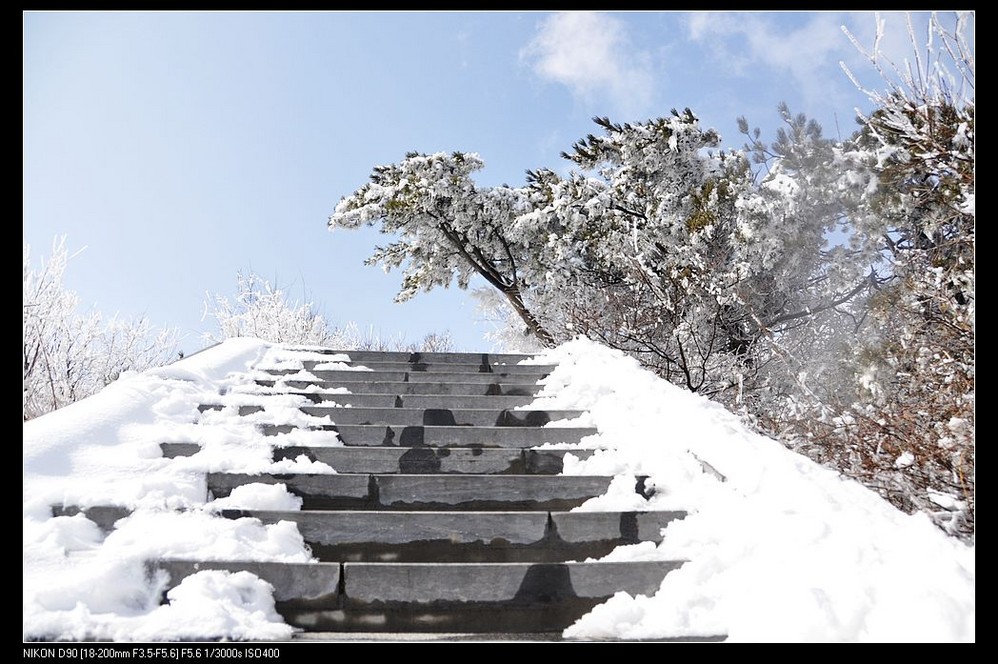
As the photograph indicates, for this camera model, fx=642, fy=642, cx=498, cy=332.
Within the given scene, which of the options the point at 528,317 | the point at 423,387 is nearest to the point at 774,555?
the point at 423,387

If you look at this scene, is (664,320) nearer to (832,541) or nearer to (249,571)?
(832,541)

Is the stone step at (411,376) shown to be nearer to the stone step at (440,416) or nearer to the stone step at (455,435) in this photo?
the stone step at (440,416)

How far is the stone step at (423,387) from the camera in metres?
5.15

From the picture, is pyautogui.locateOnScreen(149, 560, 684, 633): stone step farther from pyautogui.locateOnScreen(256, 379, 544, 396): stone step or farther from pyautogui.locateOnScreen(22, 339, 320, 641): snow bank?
pyautogui.locateOnScreen(256, 379, 544, 396): stone step

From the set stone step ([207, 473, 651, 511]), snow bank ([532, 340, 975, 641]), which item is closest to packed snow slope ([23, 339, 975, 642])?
snow bank ([532, 340, 975, 641])

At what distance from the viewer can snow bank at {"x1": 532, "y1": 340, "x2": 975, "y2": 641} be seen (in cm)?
183

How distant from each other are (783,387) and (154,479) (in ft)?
32.1

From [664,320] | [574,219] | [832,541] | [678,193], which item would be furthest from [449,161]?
[832,541]

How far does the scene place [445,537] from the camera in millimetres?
2627

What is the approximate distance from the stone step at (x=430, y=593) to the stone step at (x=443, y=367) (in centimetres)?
335

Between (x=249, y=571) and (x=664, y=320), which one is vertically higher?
(x=664, y=320)

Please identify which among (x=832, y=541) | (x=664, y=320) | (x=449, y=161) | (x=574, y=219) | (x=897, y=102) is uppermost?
(x=449, y=161)

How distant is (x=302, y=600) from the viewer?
7.27 ft

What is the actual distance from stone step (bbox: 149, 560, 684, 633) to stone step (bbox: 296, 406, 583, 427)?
77.5 inches
